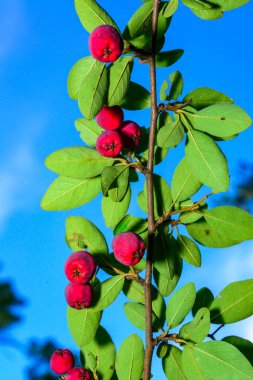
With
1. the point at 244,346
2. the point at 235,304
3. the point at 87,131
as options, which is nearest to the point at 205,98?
the point at 87,131

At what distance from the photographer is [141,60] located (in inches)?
44.3

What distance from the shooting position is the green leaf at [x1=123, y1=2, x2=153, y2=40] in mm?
1104

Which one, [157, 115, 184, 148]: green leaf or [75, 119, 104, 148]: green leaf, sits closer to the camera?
[157, 115, 184, 148]: green leaf

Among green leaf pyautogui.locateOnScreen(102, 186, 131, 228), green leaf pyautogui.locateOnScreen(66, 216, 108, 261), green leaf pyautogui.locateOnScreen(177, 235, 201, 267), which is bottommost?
green leaf pyautogui.locateOnScreen(177, 235, 201, 267)

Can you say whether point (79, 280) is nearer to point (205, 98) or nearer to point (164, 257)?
point (164, 257)

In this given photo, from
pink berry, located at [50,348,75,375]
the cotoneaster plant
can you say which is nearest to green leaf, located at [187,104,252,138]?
Result: the cotoneaster plant

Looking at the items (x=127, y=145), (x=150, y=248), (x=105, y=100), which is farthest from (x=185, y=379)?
(x=105, y=100)

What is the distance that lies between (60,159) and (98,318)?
38 cm

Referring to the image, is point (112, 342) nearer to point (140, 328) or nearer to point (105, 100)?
point (140, 328)

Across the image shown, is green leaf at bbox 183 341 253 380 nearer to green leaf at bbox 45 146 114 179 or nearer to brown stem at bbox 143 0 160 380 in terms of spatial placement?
brown stem at bbox 143 0 160 380

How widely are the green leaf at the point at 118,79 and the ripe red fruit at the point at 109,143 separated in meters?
0.07

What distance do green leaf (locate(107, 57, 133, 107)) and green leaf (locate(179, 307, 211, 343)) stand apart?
20.2 inches

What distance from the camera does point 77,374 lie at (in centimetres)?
109

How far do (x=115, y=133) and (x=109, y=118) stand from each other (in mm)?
51
